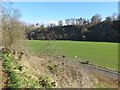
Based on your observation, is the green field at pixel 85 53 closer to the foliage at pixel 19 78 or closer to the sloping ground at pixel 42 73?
the sloping ground at pixel 42 73

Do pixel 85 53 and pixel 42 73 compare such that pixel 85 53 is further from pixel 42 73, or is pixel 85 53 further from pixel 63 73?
pixel 42 73

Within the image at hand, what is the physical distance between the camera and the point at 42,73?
1606cm

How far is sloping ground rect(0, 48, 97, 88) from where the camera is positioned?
1212cm

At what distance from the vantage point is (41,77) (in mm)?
14086

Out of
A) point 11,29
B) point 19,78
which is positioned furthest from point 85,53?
point 19,78

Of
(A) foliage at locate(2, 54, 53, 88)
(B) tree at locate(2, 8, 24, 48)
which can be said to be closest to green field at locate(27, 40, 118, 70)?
(B) tree at locate(2, 8, 24, 48)

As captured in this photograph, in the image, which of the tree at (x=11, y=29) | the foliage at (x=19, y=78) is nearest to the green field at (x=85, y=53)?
the tree at (x=11, y=29)

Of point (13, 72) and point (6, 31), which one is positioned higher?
point (6, 31)

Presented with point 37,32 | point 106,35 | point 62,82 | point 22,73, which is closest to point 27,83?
point 22,73

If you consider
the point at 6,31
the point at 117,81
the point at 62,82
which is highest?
the point at 6,31

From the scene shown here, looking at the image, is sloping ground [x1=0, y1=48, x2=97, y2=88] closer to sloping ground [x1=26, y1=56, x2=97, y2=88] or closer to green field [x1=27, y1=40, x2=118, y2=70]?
sloping ground [x1=26, y1=56, x2=97, y2=88]

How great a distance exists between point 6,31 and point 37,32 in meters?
28.9

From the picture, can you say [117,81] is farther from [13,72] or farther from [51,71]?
[13,72]

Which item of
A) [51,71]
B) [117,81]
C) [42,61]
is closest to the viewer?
[51,71]
